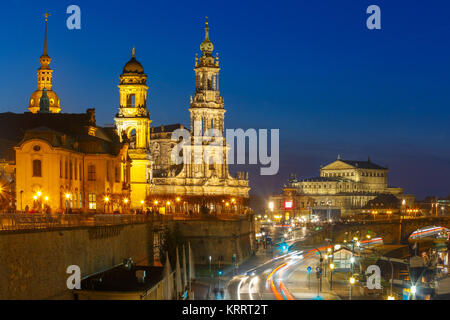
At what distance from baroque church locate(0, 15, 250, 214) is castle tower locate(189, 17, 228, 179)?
18cm

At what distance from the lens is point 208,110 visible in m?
128

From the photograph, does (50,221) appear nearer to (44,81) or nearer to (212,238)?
(212,238)

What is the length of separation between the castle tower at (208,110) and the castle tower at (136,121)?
76.7 feet

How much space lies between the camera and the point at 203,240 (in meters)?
80.6

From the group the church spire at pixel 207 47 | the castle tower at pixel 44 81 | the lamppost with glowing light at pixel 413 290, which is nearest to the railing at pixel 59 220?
the lamppost with glowing light at pixel 413 290

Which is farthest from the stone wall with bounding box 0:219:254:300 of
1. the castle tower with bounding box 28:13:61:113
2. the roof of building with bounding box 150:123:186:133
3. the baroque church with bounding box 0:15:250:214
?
the roof of building with bounding box 150:123:186:133

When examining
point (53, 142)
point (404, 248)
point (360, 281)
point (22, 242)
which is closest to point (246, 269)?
point (360, 281)

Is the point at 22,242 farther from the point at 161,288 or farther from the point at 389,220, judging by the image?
the point at 389,220

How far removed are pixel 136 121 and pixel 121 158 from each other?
22.8 m

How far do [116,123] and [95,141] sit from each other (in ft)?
99.8

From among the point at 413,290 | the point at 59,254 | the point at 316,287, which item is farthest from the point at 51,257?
the point at 413,290

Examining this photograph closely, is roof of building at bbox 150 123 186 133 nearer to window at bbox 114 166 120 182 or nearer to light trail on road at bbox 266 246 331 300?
light trail on road at bbox 266 246 331 300

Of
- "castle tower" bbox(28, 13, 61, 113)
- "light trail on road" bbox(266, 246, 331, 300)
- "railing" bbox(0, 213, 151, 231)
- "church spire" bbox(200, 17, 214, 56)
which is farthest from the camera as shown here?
"church spire" bbox(200, 17, 214, 56)

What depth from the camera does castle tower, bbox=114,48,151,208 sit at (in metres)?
102
